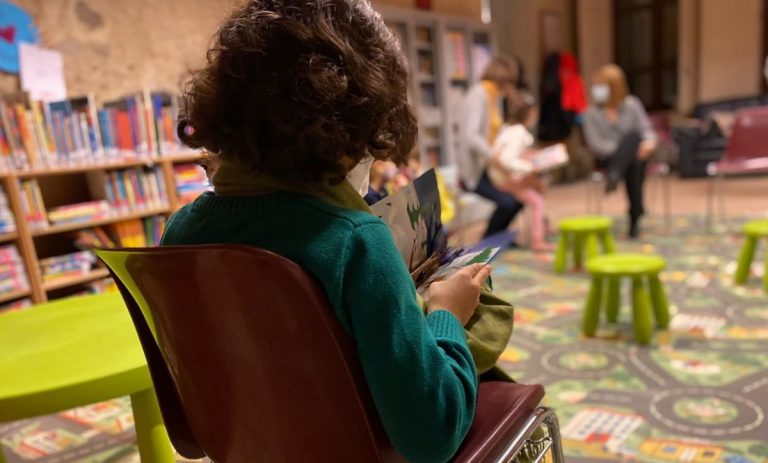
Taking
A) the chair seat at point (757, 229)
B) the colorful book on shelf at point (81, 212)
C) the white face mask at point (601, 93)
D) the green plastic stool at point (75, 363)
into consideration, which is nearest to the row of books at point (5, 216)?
the colorful book on shelf at point (81, 212)

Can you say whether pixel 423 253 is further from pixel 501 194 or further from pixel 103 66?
pixel 501 194

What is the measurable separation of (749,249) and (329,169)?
327cm

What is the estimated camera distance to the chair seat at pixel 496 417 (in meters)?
0.86

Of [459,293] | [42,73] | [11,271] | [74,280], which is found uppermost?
[42,73]

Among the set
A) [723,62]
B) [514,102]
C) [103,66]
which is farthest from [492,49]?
[103,66]

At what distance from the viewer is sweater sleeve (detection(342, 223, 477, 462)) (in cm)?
68

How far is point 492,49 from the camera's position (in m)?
6.80

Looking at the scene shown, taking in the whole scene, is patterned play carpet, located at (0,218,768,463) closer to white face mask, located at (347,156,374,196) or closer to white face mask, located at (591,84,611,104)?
white face mask, located at (347,156,374,196)

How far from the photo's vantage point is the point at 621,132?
4953 millimetres

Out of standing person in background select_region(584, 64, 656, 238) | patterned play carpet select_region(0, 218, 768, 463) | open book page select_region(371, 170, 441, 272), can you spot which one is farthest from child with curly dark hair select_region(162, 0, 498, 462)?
standing person in background select_region(584, 64, 656, 238)

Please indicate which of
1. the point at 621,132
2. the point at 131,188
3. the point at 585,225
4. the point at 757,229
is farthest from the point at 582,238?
the point at 131,188

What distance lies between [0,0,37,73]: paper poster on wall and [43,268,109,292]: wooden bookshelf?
1109 millimetres

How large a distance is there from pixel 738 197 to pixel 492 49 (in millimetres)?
2939

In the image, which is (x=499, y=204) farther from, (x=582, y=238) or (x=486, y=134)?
(x=582, y=238)
